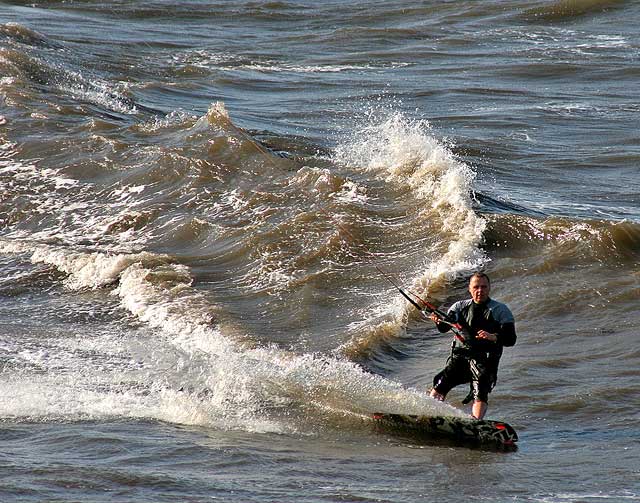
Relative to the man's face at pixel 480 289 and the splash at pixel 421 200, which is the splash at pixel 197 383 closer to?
the man's face at pixel 480 289

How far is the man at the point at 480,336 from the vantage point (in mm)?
8672

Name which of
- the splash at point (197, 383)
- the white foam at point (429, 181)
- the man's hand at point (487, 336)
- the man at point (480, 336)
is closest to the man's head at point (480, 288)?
the man at point (480, 336)

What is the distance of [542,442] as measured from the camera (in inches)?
335

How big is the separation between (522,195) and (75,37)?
17.5 m

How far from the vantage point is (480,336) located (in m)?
8.63

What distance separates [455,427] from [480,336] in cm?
71

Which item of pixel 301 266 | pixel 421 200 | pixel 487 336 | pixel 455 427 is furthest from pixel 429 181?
pixel 455 427

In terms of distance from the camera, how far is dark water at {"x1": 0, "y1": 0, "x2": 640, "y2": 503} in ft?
25.7

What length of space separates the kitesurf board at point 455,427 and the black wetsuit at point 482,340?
40 centimetres

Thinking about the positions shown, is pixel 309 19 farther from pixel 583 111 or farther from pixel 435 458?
pixel 435 458

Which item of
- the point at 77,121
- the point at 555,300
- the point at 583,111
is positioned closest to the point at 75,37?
the point at 77,121

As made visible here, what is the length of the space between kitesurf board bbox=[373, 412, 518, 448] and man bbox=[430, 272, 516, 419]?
28 centimetres

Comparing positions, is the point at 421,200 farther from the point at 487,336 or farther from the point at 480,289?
the point at 487,336

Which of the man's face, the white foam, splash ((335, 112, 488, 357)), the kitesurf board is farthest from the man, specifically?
the white foam
